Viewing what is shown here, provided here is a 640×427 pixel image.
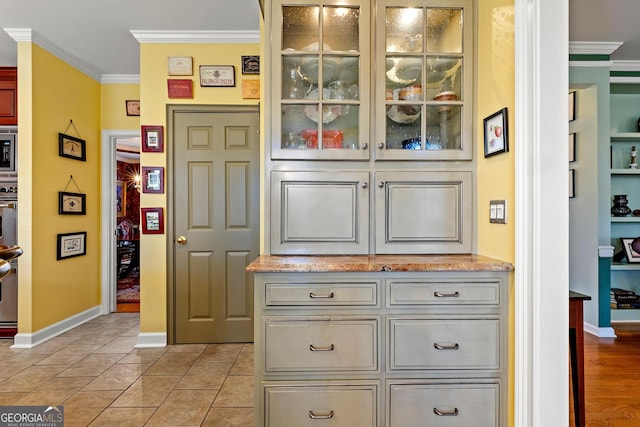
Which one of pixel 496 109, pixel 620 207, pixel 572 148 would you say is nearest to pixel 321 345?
pixel 496 109

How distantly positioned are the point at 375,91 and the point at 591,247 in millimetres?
2793

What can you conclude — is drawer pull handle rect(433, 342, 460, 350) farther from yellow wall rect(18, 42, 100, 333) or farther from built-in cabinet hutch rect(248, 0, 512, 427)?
yellow wall rect(18, 42, 100, 333)

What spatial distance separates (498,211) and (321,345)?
3.56 ft

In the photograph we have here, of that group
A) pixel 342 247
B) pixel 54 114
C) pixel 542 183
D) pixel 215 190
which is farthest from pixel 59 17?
pixel 542 183

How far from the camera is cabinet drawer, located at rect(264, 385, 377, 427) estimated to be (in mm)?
1489

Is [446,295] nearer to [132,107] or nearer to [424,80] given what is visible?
[424,80]

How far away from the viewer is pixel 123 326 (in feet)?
11.6

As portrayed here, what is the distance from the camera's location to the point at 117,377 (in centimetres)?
243

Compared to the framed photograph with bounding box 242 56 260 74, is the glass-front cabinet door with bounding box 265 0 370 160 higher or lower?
lower

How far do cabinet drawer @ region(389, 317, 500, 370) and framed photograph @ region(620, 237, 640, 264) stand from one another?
9.67 ft

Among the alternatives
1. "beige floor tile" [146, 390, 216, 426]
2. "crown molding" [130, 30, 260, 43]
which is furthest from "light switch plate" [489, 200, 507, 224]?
"crown molding" [130, 30, 260, 43]

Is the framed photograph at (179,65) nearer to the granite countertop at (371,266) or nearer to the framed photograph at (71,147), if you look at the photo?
the framed photograph at (71,147)

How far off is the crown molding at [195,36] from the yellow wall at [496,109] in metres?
1.98

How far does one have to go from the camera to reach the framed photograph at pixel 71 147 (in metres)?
3.26
